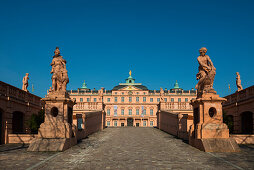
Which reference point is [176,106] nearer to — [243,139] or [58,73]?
[243,139]

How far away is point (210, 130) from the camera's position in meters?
10.7

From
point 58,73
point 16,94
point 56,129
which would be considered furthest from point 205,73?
point 16,94

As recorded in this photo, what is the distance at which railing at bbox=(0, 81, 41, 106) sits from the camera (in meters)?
14.4

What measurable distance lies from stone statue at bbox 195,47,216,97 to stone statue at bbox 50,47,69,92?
7089 mm

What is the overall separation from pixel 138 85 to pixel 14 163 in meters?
83.1

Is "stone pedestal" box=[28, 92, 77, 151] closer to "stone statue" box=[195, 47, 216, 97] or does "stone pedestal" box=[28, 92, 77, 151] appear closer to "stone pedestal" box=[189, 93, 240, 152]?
"stone pedestal" box=[189, 93, 240, 152]

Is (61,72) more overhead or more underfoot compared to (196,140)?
more overhead

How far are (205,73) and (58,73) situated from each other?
7649 mm

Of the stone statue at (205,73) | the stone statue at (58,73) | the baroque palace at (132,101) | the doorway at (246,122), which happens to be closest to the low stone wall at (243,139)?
the stone statue at (205,73)

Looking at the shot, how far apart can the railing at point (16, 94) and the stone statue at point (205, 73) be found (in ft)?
39.2

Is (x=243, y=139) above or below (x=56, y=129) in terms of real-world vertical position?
below

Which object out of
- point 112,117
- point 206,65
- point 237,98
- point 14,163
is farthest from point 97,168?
point 112,117

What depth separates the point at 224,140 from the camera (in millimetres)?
10328

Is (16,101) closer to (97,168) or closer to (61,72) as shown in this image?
(61,72)
